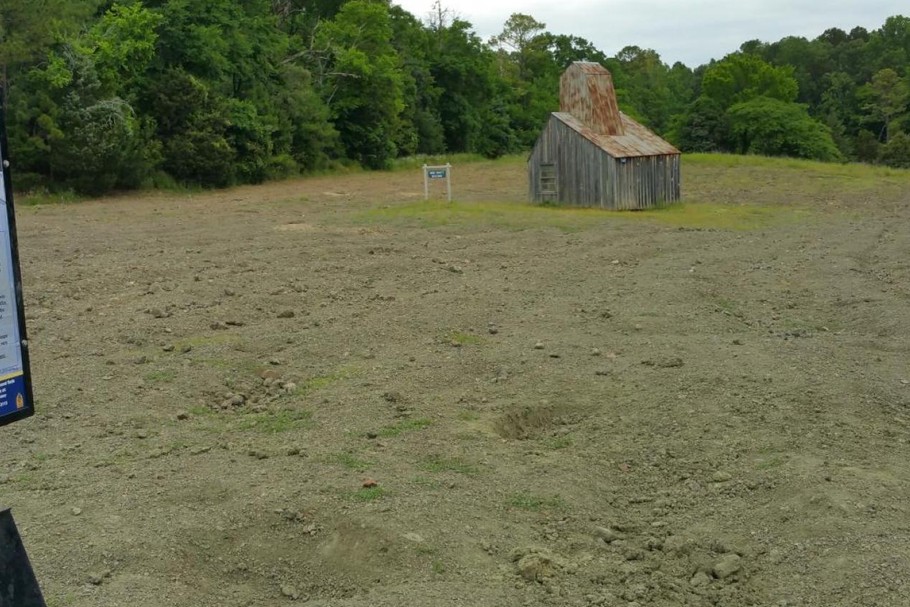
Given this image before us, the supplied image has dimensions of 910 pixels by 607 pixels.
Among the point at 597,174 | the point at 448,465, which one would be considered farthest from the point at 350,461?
the point at 597,174

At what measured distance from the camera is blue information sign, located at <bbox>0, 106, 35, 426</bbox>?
366 cm

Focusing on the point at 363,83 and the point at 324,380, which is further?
the point at 363,83

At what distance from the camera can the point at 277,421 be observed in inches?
316

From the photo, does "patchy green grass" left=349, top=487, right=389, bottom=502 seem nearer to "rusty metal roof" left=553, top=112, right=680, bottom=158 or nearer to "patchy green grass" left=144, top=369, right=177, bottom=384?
"patchy green grass" left=144, top=369, right=177, bottom=384

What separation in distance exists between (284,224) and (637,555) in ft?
60.0

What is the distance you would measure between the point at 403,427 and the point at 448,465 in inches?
37.0

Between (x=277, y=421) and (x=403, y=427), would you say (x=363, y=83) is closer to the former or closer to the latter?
(x=277, y=421)

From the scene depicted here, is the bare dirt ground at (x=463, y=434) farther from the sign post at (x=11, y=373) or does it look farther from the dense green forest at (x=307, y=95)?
the dense green forest at (x=307, y=95)

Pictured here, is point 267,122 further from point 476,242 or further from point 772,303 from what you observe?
point 772,303

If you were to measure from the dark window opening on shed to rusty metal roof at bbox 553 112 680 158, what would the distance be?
1426mm

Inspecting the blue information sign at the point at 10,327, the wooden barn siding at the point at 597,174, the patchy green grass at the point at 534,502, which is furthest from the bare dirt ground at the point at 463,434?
the wooden barn siding at the point at 597,174

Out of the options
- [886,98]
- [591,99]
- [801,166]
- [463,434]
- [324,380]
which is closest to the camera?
[463,434]

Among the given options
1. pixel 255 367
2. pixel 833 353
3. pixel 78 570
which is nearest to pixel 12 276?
pixel 78 570

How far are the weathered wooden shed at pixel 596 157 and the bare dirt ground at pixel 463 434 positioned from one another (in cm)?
1222
